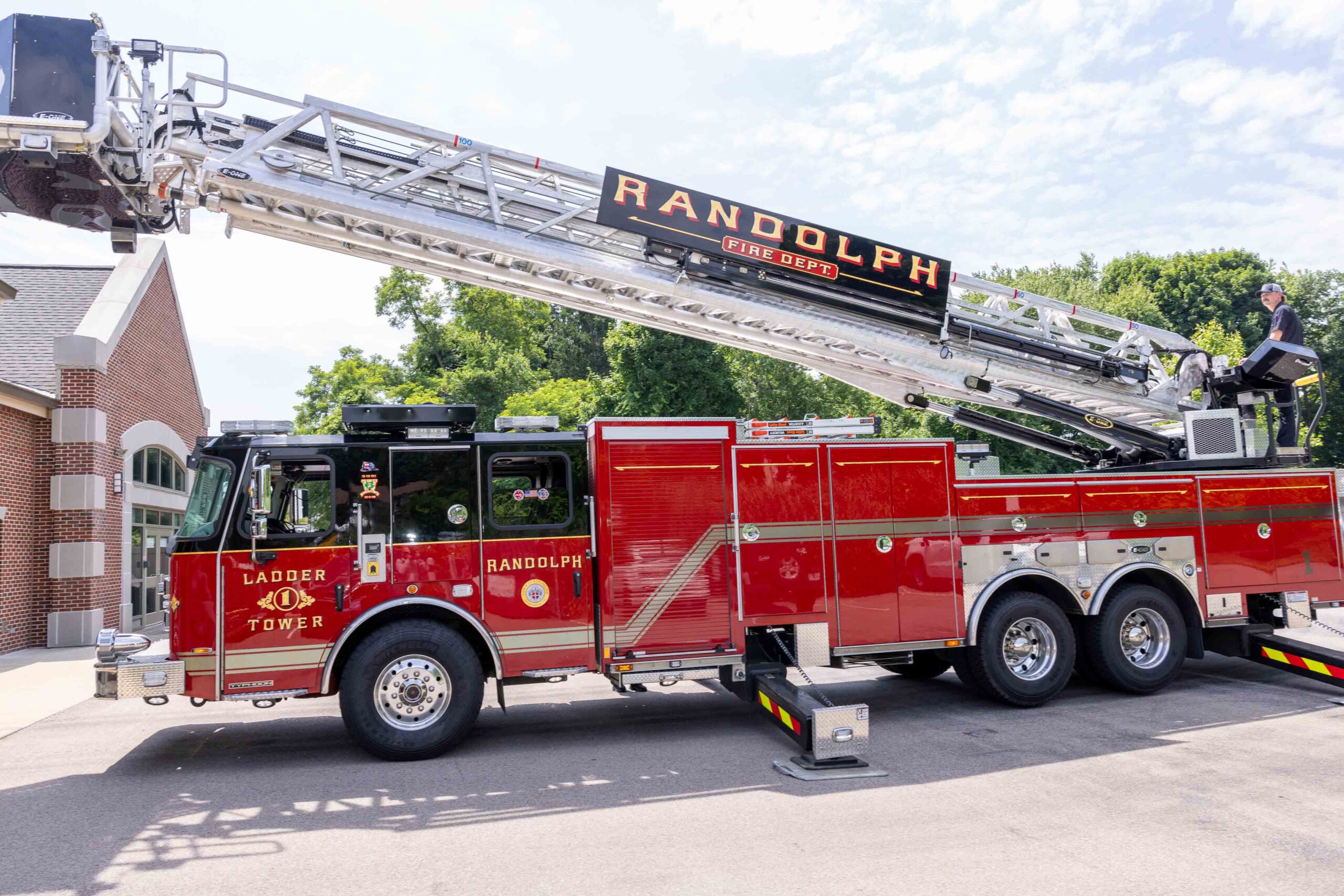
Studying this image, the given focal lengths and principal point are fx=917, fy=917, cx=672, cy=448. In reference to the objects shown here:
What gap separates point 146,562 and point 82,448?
4008 millimetres

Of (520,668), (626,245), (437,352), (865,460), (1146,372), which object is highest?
(437,352)

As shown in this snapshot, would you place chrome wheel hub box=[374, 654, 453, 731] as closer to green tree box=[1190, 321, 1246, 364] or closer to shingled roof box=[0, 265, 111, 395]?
shingled roof box=[0, 265, 111, 395]

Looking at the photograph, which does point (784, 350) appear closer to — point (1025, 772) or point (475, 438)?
point (475, 438)

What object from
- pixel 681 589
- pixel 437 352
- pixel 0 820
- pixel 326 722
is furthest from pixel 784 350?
pixel 437 352

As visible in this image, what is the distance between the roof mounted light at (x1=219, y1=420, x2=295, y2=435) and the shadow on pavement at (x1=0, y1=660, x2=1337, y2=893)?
9.03 feet

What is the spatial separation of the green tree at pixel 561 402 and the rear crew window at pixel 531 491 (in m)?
24.8

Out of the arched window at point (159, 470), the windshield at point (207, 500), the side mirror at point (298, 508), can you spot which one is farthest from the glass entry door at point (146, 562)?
the side mirror at point (298, 508)

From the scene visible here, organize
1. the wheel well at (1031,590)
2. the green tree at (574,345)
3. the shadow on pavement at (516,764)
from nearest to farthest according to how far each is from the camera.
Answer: the shadow on pavement at (516,764)
the wheel well at (1031,590)
the green tree at (574,345)

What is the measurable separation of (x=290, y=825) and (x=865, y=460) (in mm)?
5634

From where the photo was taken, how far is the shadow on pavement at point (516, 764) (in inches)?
232

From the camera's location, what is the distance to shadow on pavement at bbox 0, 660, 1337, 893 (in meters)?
5.89

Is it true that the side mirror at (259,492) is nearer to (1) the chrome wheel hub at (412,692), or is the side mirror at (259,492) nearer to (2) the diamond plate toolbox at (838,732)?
(1) the chrome wheel hub at (412,692)

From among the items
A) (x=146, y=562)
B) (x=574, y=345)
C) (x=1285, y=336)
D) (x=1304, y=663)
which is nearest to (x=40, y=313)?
(x=146, y=562)

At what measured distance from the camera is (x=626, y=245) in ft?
29.7
